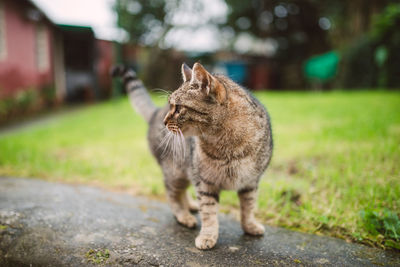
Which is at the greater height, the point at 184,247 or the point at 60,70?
the point at 60,70

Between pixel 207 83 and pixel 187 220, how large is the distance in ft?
3.46

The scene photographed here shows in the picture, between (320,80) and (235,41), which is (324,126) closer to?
(320,80)

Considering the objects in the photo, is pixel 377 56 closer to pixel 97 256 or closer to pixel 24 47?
pixel 97 256

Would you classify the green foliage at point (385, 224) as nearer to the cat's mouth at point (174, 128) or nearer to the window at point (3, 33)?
the cat's mouth at point (174, 128)

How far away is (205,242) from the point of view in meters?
1.77

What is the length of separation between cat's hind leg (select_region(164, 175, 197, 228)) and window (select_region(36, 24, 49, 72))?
9.23m

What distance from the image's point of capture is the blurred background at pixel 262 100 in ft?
7.81

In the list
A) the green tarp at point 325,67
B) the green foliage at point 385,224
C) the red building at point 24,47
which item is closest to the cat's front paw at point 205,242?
the green foliage at point 385,224

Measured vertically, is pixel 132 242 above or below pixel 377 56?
below

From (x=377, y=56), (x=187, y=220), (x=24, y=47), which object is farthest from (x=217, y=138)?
(x=377, y=56)

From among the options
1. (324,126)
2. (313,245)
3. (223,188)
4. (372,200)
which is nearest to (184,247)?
(223,188)

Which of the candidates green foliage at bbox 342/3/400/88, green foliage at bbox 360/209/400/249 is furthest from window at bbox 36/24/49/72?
green foliage at bbox 342/3/400/88

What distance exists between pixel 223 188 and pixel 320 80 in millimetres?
12772

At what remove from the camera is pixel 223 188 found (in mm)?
1910
